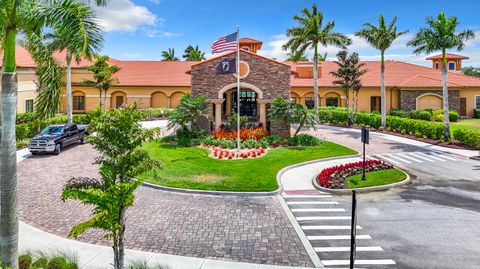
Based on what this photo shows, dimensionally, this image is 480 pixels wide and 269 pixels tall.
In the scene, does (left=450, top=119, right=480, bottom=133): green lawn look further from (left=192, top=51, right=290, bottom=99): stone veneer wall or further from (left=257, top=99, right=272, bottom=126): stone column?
(left=257, top=99, right=272, bottom=126): stone column

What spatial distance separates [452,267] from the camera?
9422 mm

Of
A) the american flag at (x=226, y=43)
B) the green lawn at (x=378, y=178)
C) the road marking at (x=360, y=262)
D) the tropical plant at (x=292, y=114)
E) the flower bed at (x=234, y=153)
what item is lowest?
the road marking at (x=360, y=262)

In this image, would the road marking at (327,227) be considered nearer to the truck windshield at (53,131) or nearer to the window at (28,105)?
the truck windshield at (53,131)

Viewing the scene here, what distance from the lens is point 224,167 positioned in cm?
2108

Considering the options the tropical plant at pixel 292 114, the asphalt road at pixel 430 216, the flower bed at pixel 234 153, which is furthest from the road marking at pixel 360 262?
the tropical plant at pixel 292 114

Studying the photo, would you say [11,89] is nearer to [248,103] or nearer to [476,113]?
[248,103]

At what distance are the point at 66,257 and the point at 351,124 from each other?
35577 millimetres

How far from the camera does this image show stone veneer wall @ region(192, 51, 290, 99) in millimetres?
29000

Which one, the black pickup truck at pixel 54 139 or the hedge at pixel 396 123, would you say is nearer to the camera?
the black pickup truck at pixel 54 139

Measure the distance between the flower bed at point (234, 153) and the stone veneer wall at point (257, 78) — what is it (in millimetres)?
5533

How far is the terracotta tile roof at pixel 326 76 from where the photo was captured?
1781 inches

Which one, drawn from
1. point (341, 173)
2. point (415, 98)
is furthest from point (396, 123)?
point (341, 173)

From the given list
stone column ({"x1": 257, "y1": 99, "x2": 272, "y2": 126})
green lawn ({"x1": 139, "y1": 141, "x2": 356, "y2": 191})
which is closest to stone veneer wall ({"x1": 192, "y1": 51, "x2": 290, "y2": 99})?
stone column ({"x1": 257, "y1": 99, "x2": 272, "y2": 126})

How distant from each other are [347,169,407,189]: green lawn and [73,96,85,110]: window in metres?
41.7
